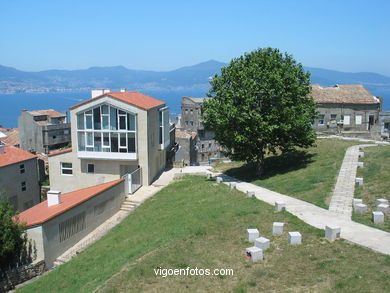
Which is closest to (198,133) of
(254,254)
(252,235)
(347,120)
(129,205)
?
(347,120)

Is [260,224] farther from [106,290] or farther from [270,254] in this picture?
[106,290]

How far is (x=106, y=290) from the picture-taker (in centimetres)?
1288

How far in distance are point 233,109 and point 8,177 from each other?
2226 cm

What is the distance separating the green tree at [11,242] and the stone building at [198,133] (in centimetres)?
4824

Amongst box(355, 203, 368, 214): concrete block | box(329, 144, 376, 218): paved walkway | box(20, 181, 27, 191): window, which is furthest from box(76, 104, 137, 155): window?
box(355, 203, 368, 214): concrete block

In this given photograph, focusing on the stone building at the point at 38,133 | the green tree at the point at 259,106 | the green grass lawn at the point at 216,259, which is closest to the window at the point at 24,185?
the green grass lawn at the point at 216,259

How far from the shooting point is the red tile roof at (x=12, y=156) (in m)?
34.4

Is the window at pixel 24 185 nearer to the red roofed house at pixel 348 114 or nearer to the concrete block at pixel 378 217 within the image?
the concrete block at pixel 378 217

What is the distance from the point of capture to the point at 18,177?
3559cm

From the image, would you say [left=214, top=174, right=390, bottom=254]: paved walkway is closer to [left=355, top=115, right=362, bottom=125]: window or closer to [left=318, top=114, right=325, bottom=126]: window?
[left=318, top=114, right=325, bottom=126]: window

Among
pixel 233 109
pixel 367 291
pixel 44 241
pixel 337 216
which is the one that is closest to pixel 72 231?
pixel 44 241

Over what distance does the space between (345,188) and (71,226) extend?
1686cm

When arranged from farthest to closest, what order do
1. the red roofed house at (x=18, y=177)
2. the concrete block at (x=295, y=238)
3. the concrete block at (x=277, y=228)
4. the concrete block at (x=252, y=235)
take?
the red roofed house at (x=18, y=177), the concrete block at (x=277, y=228), the concrete block at (x=252, y=235), the concrete block at (x=295, y=238)

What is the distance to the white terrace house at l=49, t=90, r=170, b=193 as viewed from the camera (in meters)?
29.9
